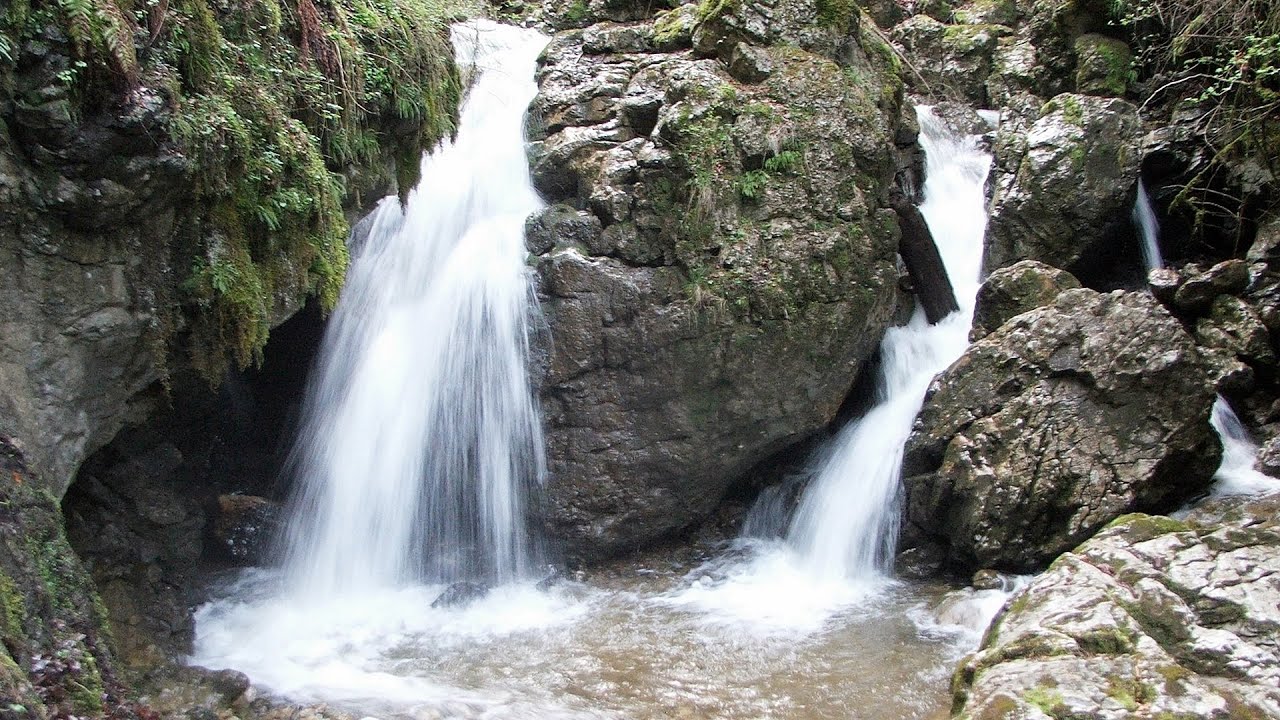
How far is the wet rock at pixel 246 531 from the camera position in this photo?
7152mm

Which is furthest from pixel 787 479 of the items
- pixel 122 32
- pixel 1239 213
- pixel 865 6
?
pixel 865 6

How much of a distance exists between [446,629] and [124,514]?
231 cm

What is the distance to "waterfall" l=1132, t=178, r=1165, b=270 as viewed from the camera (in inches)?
359

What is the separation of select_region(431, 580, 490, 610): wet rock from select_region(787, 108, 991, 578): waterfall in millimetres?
2692

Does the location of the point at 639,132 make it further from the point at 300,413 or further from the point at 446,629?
the point at 446,629

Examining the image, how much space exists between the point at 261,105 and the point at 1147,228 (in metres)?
8.72

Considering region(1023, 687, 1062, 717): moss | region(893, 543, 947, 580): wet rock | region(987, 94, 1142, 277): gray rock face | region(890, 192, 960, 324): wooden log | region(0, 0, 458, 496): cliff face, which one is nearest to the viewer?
region(1023, 687, 1062, 717): moss

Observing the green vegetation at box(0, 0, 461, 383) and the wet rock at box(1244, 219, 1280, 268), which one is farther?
the wet rock at box(1244, 219, 1280, 268)

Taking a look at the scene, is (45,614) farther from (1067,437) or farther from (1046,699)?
(1067,437)

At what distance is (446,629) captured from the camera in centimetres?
627

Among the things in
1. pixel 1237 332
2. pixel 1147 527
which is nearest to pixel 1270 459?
pixel 1237 332

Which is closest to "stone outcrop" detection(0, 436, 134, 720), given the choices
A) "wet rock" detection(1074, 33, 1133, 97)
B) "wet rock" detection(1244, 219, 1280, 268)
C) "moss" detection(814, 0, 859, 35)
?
"moss" detection(814, 0, 859, 35)

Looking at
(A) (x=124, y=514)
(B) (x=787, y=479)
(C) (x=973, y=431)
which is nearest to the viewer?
(A) (x=124, y=514)

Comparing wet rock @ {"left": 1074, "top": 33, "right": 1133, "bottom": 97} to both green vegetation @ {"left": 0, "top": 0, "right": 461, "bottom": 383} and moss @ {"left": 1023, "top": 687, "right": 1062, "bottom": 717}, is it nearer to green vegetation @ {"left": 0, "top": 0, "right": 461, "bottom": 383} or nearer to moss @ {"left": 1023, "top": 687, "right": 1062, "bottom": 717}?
green vegetation @ {"left": 0, "top": 0, "right": 461, "bottom": 383}
